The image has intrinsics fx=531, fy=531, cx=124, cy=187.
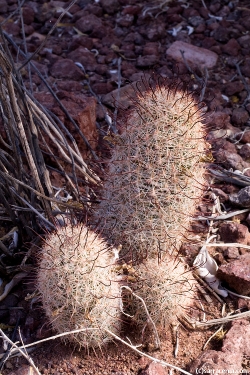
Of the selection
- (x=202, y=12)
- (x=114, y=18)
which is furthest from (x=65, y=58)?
(x=202, y=12)

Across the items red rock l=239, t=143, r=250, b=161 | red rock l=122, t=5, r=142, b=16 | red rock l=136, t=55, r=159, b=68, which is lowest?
red rock l=239, t=143, r=250, b=161

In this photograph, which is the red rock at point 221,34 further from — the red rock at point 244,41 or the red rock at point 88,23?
the red rock at point 88,23

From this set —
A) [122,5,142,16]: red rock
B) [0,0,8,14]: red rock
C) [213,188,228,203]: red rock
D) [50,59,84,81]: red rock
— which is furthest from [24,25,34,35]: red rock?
[213,188,228,203]: red rock

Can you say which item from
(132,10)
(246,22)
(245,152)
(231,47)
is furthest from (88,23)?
(245,152)

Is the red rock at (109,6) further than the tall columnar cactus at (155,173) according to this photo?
Yes

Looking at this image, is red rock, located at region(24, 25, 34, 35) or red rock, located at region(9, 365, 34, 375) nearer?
red rock, located at region(9, 365, 34, 375)

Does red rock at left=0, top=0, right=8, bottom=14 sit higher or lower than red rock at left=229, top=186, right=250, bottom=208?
higher

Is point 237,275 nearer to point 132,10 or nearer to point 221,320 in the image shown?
point 221,320

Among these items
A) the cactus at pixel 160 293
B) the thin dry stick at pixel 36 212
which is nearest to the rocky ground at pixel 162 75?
the cactus at pixel 160 293

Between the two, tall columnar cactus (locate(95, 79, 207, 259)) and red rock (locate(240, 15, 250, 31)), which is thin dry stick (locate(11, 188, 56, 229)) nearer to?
tall columnar cactus (locate(95, 79, 207, 259))
